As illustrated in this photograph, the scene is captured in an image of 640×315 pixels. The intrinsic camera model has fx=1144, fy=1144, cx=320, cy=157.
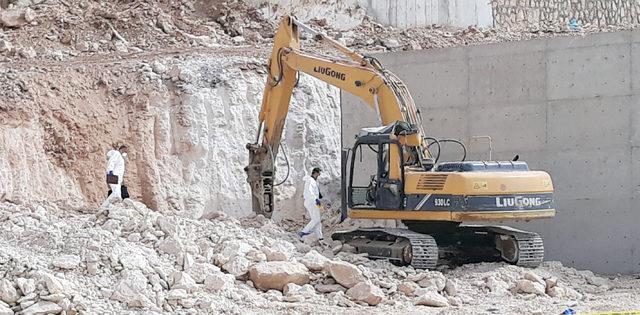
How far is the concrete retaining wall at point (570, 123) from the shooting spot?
14.8 m

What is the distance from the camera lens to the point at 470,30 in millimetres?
23609

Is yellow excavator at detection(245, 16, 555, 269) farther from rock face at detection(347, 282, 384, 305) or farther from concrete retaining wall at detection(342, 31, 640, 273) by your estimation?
rock face at detection(347, 282, 384, 305)

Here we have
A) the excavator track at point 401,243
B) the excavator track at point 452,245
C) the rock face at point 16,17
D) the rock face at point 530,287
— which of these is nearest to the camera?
the rock face at point 530,287

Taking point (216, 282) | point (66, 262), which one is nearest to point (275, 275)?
point (216, 282)

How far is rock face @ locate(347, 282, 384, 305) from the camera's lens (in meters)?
11.6

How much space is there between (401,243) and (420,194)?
644 millimetres

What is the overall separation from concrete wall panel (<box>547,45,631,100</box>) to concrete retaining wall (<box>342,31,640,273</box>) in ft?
0.04

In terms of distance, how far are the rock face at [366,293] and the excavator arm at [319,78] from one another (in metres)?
2.35

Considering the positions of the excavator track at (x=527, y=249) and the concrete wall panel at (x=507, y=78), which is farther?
the concrete wall panel at (x=507, y=78)

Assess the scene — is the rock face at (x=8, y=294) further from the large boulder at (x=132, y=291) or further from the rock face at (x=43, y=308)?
the large boulder at (x=132, y=291)

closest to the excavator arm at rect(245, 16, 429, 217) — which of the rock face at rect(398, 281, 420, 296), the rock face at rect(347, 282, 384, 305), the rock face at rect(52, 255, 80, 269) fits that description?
the rock face at rect(398, 281, 420, 296)

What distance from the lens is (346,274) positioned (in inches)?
468

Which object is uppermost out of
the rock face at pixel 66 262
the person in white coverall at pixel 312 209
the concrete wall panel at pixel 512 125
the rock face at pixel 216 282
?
the concrete wall panel at pixel 512 125

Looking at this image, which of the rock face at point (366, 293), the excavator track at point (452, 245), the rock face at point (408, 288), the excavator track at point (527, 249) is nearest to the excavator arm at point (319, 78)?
the excavator track at point (452, 245)
